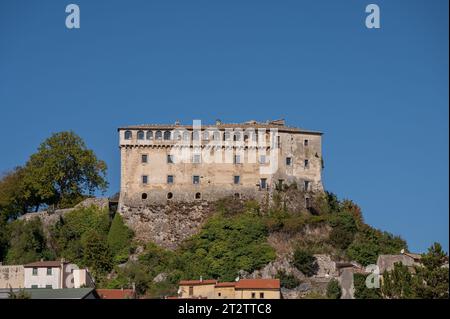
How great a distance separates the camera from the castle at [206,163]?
301 feet

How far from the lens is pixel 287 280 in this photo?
85562 mm

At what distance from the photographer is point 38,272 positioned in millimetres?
85312

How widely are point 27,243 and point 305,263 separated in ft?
61.2

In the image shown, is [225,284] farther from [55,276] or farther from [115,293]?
[55,276]

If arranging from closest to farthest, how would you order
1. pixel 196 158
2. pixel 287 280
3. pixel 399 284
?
pixel 399 284 < pixel 287 280 < pixel 196 158

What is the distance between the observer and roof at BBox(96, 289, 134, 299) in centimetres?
7975

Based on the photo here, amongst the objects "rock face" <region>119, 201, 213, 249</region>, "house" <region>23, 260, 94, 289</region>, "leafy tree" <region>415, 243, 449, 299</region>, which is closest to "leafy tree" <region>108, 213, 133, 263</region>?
"rock face" <region>119, 201, 213, 249</region>

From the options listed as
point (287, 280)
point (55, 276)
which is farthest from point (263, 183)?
point (55, 276)

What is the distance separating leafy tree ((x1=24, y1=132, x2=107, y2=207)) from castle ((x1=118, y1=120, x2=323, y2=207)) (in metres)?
4.52

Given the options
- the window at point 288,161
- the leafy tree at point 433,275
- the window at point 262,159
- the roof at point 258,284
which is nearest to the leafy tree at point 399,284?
the leafy tree at point 433,275

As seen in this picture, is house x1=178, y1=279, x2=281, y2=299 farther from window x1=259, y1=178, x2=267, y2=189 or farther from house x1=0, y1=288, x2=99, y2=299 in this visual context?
window x1=259, y1=178, x2=267, y2=189
